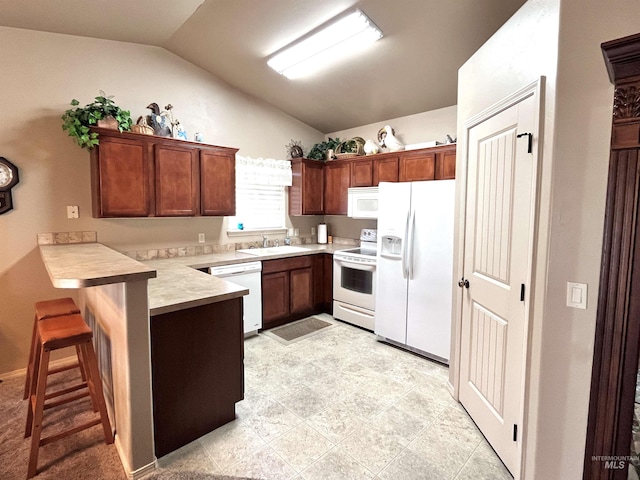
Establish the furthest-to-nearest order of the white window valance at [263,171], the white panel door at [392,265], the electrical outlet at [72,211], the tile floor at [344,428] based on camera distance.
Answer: the white window valance at [263,171] → the white panel door at [392,265] → the electrical outlet at [72,211] → the tile floor at [344,428]

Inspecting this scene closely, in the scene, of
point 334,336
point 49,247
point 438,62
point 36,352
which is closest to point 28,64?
point 49,247

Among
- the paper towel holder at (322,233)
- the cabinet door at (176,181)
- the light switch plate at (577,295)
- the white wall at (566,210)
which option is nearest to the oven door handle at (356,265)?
the paper towel holder at (322,233)

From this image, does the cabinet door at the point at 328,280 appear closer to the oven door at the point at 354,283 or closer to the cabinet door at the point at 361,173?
the oven door at the point at 354,283

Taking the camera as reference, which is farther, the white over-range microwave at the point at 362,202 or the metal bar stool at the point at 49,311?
the white over-range microwave at the point at 362,202

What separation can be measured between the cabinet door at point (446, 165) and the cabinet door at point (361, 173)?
910 mm

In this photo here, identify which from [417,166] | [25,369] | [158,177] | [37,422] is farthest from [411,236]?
[25,369]

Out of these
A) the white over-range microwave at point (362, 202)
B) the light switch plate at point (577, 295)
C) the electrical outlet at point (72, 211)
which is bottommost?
the light switch plate at point (577, 295)

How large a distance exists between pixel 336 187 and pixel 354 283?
1.47m

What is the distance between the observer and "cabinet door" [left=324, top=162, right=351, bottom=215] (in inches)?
180

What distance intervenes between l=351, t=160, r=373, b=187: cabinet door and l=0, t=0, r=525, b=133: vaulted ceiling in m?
0.72

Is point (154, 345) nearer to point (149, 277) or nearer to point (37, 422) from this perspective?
point (149, 277)

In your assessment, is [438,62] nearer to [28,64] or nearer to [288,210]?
[288,210]

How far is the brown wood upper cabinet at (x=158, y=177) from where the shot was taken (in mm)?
2902

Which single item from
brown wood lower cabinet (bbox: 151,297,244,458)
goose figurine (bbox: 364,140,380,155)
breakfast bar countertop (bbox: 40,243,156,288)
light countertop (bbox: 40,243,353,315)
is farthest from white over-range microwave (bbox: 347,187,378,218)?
breakfast bar countertop (bbox: 40,243,156,288)
